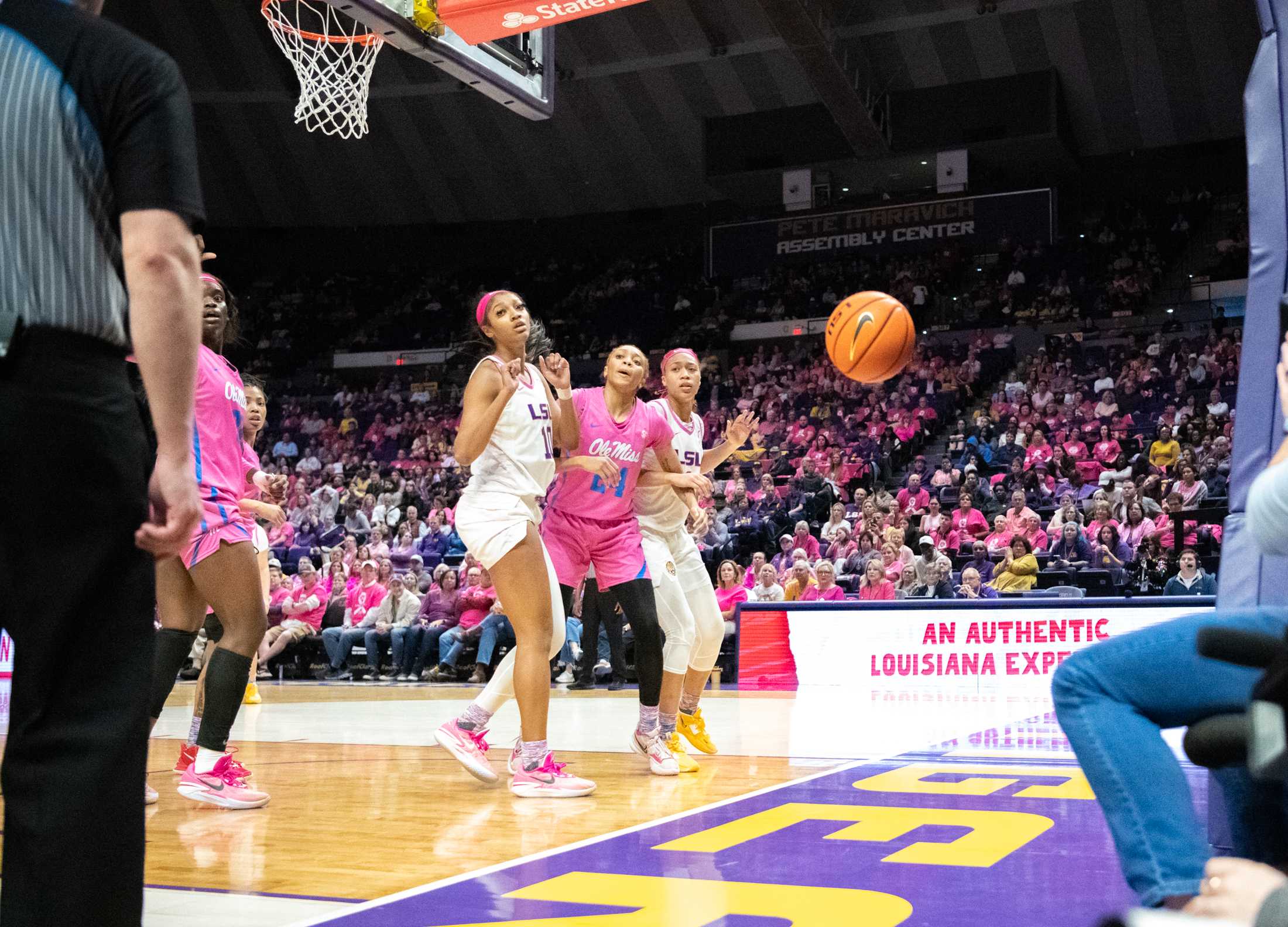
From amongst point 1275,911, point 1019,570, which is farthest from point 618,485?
point 1019,570

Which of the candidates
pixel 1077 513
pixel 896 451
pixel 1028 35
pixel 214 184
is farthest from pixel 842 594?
pixel 214 184

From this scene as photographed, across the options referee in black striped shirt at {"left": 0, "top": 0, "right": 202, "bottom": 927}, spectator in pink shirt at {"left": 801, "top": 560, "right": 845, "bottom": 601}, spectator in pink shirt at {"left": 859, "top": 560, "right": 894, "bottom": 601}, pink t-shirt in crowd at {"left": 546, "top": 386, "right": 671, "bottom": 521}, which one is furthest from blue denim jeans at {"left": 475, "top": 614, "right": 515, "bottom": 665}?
referee in black striped shirt at {"left": 0, "top": 0, "right": 202, "bottom": 927}

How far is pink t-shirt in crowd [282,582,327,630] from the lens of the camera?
1395 cm

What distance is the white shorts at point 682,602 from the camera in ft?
18.7

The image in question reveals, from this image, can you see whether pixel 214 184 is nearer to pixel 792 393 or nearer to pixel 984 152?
pixel 792 393

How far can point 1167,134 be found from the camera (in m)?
23.5

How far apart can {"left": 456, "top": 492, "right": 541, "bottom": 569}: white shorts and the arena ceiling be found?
15445mm

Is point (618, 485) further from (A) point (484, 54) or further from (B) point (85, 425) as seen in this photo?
(B) point (85, 425)

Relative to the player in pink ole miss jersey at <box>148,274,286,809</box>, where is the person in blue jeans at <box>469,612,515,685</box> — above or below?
below

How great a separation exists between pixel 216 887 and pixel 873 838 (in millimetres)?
1851

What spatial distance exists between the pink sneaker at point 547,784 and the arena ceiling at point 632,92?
1599cm

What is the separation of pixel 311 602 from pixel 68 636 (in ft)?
41.5

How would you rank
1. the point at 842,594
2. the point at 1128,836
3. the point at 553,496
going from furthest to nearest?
the point at 842,594, the point at 553,496, the point at 1128,836

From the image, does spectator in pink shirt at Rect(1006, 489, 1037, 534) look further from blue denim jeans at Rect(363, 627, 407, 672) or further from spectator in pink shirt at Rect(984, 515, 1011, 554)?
blue denim jeans at Rect(363, 627, 407, 672)
